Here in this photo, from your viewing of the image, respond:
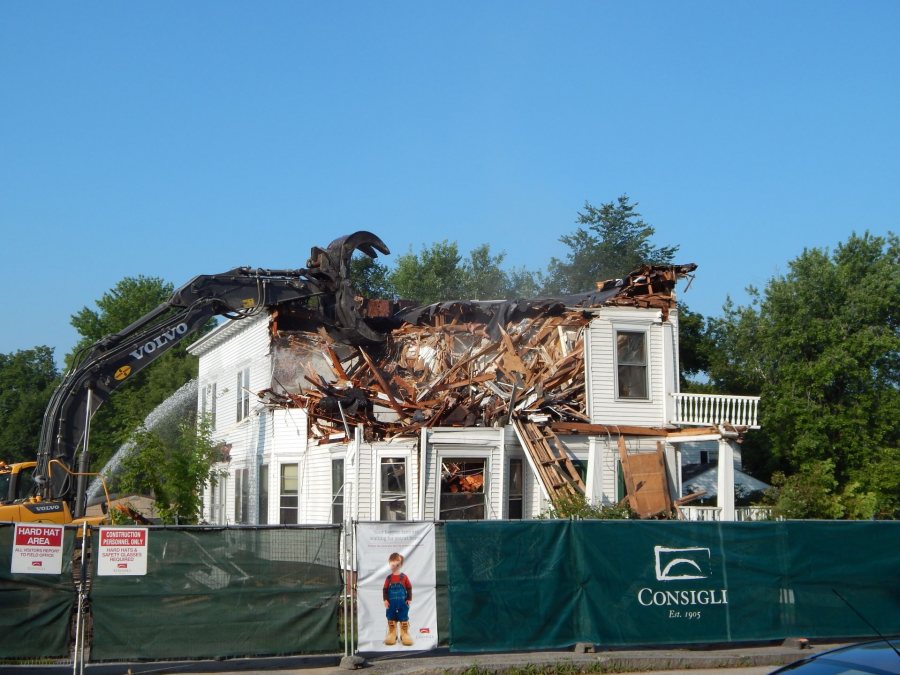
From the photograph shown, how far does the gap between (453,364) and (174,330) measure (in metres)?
6.56

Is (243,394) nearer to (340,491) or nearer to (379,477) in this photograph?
(340,491)

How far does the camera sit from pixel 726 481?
68.0 feet

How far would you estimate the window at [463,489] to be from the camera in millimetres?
20531

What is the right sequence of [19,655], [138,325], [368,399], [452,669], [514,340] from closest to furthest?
[19,655]
[452,669]
[138,325]
[368,399]
[514,340]

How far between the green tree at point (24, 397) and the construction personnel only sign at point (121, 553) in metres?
67.0

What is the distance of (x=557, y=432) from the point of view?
826 inches

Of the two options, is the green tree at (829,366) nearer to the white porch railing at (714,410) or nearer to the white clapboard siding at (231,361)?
the white porch railing at (714,410)

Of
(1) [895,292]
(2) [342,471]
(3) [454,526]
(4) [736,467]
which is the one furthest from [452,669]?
(1) [895,292]

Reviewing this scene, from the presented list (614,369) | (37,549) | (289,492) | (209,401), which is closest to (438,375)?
(614,369)

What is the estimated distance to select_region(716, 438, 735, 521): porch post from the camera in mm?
20355

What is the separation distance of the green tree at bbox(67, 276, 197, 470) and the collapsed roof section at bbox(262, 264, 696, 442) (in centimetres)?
2399

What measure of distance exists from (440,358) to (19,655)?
13606 mm

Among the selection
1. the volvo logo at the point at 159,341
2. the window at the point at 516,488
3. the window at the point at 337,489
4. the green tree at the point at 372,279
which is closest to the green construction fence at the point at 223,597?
the volvo logo at the point at 159,341

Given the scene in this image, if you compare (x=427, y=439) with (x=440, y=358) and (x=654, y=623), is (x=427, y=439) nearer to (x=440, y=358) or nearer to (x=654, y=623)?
(x=440, y=358)
